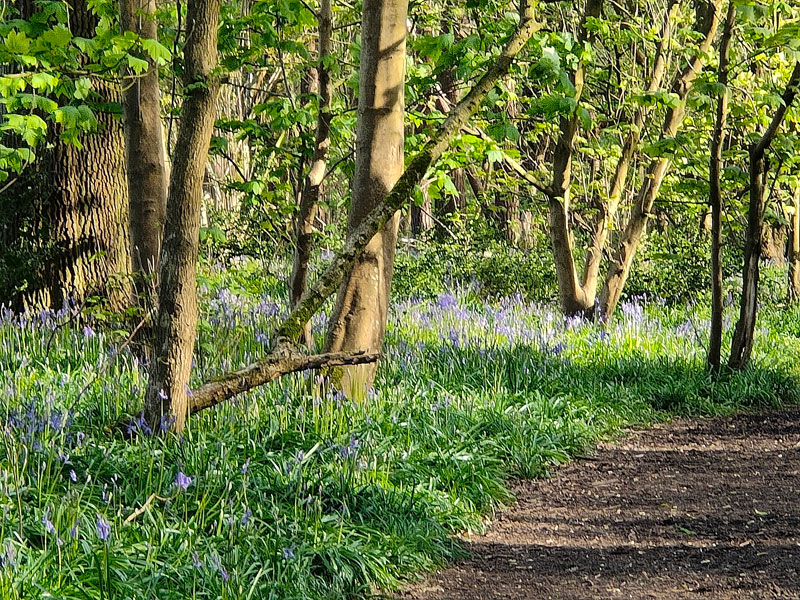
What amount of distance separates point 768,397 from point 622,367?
1279 mm

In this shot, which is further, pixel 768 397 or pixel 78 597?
pixel 768 397

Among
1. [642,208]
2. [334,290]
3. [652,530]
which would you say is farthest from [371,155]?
[642,208]

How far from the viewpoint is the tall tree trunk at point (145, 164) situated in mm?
6609

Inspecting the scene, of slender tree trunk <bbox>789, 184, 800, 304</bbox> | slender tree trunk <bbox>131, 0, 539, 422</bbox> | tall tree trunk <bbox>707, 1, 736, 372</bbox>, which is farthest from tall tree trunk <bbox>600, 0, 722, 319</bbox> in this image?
slender tree trunk <bbox>131, 0, 539, 422</bbox>

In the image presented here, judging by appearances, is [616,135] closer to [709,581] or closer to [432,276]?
[432,276]

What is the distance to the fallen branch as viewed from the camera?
4.32 metres

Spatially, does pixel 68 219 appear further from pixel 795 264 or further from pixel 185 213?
pixel 795 264

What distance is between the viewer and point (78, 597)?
10.3 ft

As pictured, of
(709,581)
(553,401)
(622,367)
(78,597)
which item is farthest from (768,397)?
(78,597)

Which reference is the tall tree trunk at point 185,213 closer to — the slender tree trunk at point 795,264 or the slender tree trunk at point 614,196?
the slender tree trunk at point 614,196

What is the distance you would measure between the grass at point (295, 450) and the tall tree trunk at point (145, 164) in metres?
0.82

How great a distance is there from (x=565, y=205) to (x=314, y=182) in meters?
3.75

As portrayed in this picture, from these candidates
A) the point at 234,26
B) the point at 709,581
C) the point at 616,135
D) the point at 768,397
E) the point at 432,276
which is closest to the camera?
Answer: the point at 709,581

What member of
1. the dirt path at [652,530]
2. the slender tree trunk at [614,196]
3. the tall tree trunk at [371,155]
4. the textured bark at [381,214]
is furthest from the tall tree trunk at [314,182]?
the slender tree trunk at [614,196]
